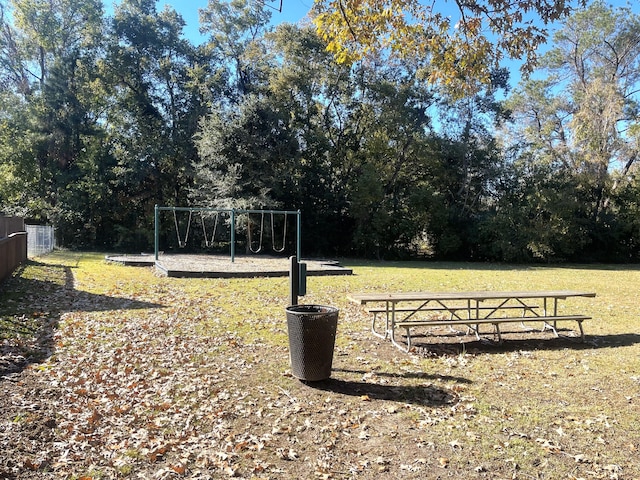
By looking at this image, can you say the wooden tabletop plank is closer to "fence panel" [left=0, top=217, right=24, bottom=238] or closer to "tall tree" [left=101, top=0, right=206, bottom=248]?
"fence panel" [left=0, top=217, right=24, bottom=238]

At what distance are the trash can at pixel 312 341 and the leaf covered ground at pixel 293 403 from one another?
15 cm

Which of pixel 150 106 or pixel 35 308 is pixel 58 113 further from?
pixel 35 308

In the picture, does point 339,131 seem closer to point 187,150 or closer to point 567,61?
point 187,150

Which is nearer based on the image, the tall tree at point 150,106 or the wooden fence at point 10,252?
the wooden fence at point 10,252

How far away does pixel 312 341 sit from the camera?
4.77 m

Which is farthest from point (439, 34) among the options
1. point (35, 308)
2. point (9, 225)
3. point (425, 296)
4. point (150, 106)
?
point (150, 106)

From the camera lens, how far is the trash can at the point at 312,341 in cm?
472

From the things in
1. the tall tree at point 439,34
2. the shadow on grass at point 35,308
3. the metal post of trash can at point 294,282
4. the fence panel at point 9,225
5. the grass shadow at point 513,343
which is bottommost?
the grass shadow at point 513,343

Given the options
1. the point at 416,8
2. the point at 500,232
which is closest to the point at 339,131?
the point at 500,232

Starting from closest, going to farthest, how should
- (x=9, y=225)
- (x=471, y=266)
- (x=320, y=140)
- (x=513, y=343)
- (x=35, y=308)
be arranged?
(x=513, y=343), (x=35, y=308), (x=9, y=225), (x=471, y=266), (x=320, y=140)

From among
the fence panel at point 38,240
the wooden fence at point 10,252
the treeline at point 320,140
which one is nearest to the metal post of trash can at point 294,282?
the wooden fence at point 10,252

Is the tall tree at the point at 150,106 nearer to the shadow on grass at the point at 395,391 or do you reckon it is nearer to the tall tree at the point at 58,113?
the tall tree at the point at 58,113

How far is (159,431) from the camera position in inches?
148

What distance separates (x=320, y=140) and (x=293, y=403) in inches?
908
